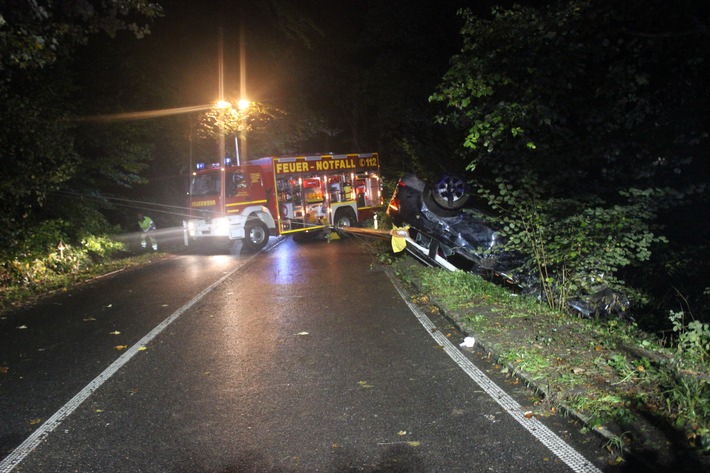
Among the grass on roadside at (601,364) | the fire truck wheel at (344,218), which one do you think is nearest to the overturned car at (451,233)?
the grass on roadside at (601,364)

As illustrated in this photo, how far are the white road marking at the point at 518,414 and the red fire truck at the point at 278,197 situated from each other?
468 inches

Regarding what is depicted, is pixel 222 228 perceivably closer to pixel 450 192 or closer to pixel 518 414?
pixel 450 192

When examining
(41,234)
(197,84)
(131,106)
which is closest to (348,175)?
(197,84)

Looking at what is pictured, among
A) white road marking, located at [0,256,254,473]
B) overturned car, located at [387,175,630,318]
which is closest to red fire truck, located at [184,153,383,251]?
overturned car, located at [387,175,630,318]

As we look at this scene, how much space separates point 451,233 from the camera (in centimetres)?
1027

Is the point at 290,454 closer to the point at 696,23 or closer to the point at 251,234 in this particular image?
the point at 696,23

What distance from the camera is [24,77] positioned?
43.8 feet

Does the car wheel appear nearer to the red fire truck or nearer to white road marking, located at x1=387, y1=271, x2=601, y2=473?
white road marking, located at x1=387, y1=271, x2=601, y2=473

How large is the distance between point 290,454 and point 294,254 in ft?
40.6

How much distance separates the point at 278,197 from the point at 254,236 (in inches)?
72.6

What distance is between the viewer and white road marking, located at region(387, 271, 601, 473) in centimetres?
339

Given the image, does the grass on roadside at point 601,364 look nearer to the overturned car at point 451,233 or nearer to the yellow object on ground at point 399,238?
the overturned car at point 451,233

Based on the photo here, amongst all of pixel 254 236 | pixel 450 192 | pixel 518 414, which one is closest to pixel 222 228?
pixel 254 236

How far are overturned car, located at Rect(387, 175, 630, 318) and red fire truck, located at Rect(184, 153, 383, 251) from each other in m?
7.18
